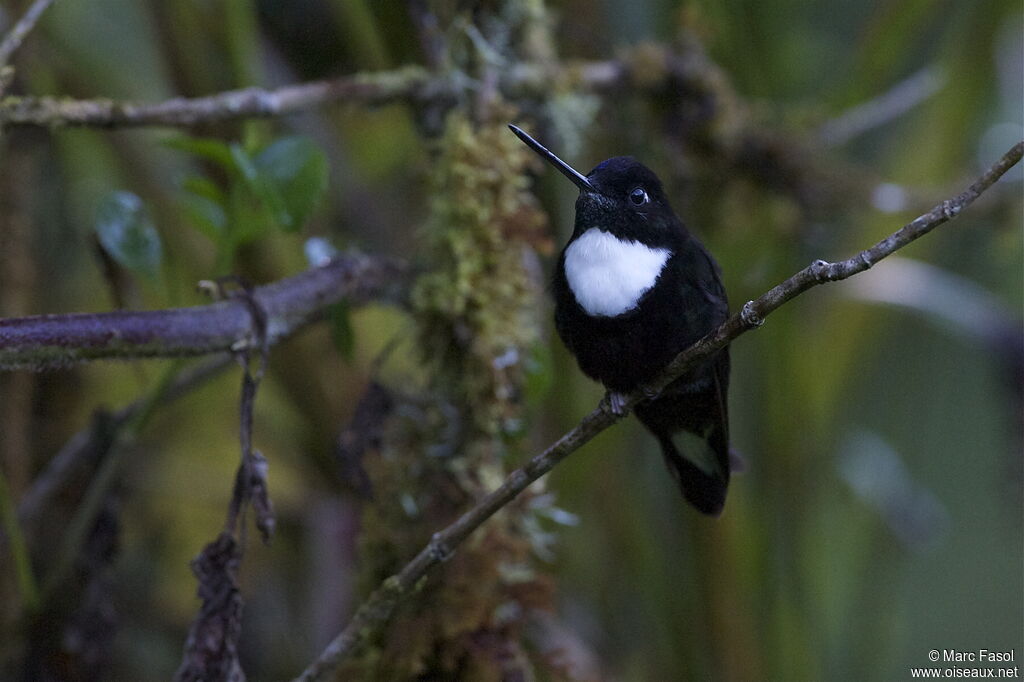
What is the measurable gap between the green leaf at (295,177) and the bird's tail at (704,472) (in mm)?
718

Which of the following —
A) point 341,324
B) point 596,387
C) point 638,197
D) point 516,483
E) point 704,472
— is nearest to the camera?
point 516,483

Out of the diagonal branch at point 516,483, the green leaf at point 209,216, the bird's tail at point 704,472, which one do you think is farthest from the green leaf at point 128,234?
the bird's tail at point 704,472

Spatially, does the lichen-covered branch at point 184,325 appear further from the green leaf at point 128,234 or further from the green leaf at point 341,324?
the green leaf at point 128,234

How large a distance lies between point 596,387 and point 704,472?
1.98 ft

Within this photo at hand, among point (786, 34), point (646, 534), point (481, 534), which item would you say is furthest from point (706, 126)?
point (481, 534)

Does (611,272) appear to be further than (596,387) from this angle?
No

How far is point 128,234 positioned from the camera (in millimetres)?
1228

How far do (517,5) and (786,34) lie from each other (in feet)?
3.04

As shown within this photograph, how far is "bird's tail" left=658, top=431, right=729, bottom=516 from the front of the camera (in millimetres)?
1521

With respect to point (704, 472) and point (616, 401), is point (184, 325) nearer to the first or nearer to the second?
point (616, 401)

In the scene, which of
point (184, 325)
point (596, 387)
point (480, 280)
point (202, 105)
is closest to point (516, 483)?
point (184, 325)

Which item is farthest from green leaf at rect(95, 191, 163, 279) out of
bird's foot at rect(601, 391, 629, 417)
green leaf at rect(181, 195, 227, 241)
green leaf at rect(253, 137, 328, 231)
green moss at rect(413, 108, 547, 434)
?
bird's foot at rect(601, 391, 629, 417)

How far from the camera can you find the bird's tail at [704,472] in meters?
1.52

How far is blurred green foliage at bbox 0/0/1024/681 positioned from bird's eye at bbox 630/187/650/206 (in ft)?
1.12
